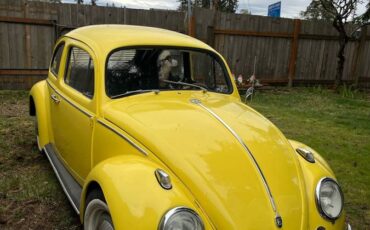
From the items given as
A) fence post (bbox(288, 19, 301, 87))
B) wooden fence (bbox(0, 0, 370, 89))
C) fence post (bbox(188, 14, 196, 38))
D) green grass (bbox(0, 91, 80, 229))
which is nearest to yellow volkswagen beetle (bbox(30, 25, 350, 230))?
green grass (bbox(0, 91, 80, 229))

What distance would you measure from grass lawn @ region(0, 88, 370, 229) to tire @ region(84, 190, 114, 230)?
0.75 meters

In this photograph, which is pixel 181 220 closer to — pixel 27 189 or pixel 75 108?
pixel 75 108

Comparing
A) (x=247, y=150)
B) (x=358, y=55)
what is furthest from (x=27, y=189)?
(x=358, y=55)

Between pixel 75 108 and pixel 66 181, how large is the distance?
29.9 inches

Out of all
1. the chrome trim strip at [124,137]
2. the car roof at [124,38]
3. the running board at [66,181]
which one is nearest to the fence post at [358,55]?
the car roof at [124,38]

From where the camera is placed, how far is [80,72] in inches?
147

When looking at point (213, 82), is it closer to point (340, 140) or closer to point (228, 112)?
point (228, 112)

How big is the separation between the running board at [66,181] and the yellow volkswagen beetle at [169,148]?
16 millimetres

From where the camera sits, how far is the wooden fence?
28.6ft

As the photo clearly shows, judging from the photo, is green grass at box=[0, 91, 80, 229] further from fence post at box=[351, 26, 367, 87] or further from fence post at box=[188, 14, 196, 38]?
fence post at box=[351, 26, 367, 87]

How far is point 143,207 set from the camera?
2.14 meters

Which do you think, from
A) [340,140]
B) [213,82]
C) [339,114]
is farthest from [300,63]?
[213,82]

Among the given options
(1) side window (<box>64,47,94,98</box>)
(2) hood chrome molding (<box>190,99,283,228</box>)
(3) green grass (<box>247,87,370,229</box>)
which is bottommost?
(3) green grass (<box>247,87,370,229</box>)

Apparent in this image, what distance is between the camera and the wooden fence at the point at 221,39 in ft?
28.6
